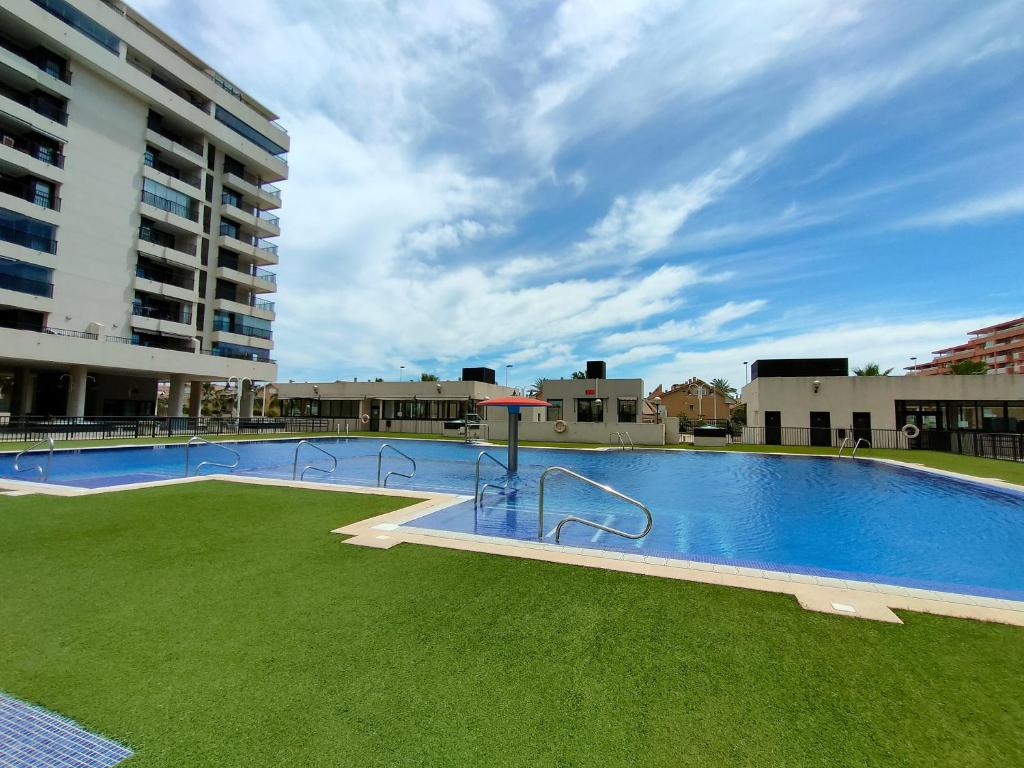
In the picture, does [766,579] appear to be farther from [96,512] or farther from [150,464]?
[150,464]

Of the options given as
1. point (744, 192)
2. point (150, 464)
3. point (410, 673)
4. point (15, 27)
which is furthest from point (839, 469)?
point (15, 27)

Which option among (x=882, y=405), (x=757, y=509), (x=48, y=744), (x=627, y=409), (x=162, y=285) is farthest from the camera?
(x=162, y=285)

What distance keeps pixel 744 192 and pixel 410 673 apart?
63.4ft

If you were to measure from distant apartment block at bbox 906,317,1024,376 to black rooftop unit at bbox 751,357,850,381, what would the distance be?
193 feet

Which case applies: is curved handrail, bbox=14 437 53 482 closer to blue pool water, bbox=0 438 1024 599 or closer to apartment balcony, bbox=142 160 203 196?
blue pool water, bbox=0 438 1024 599

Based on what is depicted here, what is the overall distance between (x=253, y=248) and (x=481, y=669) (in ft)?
159

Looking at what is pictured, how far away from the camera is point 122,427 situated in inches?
897

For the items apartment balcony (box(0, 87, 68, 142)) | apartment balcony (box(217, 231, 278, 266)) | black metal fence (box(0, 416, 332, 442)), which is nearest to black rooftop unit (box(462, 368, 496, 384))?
black metal fence (box(0, 416, 332, 442))

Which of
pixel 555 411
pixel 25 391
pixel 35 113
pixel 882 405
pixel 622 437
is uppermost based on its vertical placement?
pixel 35 113

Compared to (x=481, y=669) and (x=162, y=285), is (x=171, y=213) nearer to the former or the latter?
(x=162, y=285)

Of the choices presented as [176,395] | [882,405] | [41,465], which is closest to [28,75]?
[176,395]

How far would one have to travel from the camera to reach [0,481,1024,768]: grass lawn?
7.82ft

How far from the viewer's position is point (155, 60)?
34.8m

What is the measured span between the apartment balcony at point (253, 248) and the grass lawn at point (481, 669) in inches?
1687
